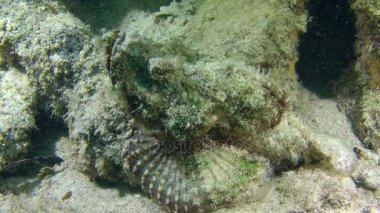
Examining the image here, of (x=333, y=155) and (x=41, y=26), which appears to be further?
(x=41, y=26)

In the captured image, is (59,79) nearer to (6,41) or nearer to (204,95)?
(6,41)

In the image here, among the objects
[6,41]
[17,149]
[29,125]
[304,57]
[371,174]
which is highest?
[304,57]

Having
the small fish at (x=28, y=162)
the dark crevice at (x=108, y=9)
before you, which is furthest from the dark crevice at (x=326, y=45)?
the small fish at (x=28, y=162)

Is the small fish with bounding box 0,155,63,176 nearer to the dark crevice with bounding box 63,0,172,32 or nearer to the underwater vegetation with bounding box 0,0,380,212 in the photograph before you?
the underwater vegetation with bounding box 0,0,380,212

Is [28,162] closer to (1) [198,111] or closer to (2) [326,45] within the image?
(1) [198,111]

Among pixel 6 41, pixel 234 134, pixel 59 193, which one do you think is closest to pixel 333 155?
pixel 234 134

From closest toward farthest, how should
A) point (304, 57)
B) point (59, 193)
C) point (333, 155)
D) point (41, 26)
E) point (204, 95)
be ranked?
point (204, 95) < point (333, 155) < point (59, 193) < point (41, 26) < point (304, 57)

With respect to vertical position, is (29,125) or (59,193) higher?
(29,125)

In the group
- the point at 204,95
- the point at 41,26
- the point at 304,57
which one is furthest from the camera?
the point at 304,57
